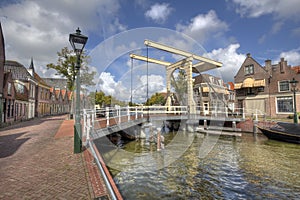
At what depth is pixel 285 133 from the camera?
11.6m

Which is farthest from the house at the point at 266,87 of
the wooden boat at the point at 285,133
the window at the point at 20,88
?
the window at the point at 20,88

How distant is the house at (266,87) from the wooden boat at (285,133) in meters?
10.1

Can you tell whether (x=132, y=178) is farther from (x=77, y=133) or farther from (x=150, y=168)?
(x=77, y=133)

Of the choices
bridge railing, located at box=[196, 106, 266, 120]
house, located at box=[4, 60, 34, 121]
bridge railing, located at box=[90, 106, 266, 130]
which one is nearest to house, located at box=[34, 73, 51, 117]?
house, located at box=[4, 60, 34, 121]

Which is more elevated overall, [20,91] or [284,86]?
[284,86]

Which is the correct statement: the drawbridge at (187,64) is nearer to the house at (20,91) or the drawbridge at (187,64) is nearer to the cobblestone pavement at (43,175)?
the cobblestone pavement at (43,175)

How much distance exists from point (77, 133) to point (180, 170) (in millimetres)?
4314

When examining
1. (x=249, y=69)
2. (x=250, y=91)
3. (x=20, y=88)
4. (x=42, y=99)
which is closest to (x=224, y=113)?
(x=250, y=91)

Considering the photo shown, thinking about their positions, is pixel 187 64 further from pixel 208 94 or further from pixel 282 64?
pixel 282 64

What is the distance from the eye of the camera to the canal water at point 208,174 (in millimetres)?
4887

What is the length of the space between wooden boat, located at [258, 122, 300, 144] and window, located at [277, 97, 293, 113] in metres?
10.0

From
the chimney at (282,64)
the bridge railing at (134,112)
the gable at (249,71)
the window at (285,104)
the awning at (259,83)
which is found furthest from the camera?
the gable at (249,71)

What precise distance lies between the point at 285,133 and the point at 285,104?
1182 cm

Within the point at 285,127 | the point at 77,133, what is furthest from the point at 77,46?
the point at 285,127
